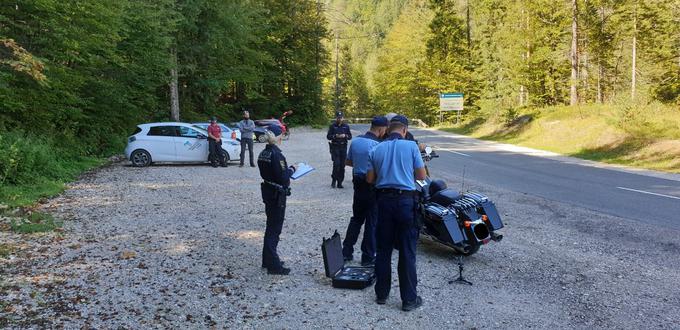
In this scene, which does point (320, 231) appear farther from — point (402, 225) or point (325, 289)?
point (402, 225)

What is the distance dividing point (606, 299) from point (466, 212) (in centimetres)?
183

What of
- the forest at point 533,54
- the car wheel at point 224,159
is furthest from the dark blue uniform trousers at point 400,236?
the forest at point 533,54

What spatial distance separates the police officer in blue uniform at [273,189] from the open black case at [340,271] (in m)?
0.64

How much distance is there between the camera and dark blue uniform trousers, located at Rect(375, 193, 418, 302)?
466cm

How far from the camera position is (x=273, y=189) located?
5812 millimetres

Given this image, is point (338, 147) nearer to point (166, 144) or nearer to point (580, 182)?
point (580, 182)

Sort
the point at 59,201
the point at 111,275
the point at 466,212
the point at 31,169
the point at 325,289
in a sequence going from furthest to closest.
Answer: the point at 31,169, the point at 59,201, the point at 466,212, the point at 111,275, the point at 325,289

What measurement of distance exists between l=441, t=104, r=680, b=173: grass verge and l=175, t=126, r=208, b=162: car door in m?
15.3

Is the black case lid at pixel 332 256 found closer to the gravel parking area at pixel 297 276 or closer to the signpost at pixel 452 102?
the gravel parking area at pixel 297 276

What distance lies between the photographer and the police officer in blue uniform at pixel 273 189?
579 cm

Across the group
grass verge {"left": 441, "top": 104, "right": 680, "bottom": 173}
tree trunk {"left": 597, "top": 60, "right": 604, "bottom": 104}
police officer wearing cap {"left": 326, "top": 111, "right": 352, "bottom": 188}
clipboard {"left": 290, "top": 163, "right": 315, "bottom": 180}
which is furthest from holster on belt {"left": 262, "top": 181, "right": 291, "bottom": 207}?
tree trunk {"left": 597, "top": 60, "right": 604, "bottom": 104}

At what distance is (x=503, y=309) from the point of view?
4.84m

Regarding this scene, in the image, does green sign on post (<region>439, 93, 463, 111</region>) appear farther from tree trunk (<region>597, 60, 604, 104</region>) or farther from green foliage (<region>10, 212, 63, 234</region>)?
green foliage (<region>10, 212, 63, 234</region>)

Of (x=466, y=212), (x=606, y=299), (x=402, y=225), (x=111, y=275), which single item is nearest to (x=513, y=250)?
(x=466, y=212)
